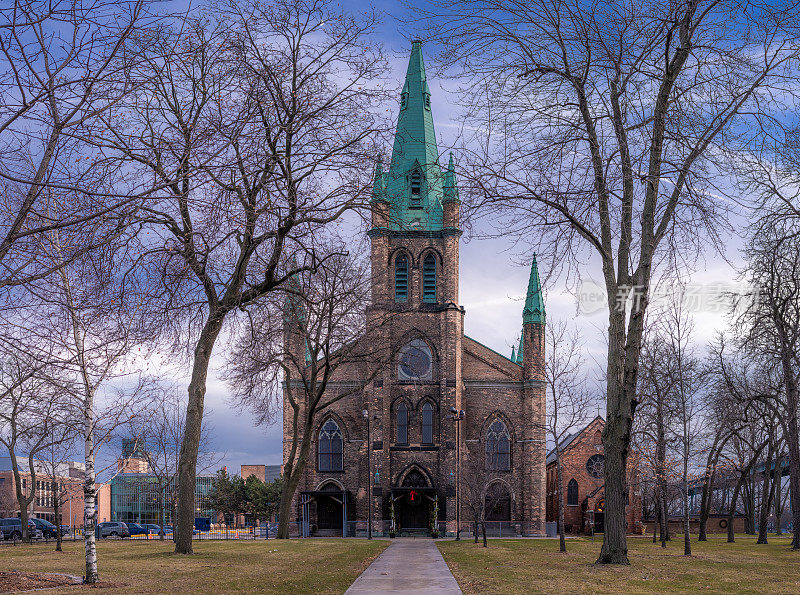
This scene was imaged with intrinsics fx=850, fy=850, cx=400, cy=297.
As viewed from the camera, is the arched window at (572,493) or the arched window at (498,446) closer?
the arched window at (498,446)

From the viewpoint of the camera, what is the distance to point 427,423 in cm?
5791

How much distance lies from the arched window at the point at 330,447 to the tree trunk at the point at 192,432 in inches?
1443

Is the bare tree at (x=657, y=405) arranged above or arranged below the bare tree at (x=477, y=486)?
above

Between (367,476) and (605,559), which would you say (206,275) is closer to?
(605,559)

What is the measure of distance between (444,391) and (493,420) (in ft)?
16.1

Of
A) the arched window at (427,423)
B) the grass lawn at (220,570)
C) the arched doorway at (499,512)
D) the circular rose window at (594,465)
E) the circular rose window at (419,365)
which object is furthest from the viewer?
the circular rose window at (594,465)

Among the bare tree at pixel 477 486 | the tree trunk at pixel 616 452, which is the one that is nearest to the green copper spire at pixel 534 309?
the bare tree at pixel 477 486

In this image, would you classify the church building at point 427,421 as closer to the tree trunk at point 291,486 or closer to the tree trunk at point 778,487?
the tree trunk at point 778,487

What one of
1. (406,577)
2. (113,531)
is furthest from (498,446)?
(406,577)

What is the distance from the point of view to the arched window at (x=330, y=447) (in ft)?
191

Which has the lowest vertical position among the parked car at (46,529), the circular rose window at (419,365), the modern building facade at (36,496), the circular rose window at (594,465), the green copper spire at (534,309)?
the modern building facade at (36,496)

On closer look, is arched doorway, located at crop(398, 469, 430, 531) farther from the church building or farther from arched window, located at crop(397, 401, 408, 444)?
arched window, located at crop(397, 401, 408, 444)

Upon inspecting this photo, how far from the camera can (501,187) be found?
17.5 metres

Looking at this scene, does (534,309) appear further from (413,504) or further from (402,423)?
(413,504)
